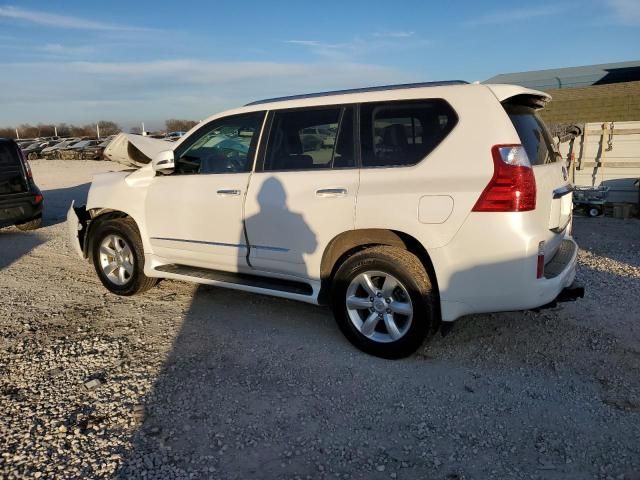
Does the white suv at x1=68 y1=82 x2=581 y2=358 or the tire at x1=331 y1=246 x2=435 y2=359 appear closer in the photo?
the white suv at x1=68 y1=82 x2=581 y2=358

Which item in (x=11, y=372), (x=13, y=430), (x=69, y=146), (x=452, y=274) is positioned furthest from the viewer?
(x=69, y=146)

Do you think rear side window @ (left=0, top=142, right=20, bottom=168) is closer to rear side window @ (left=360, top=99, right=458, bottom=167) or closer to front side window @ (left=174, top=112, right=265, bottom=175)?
front side window @ (left=174, top=112, right=265, bottom=175)

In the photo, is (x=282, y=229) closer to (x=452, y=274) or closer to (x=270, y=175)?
(x=270, y=175)

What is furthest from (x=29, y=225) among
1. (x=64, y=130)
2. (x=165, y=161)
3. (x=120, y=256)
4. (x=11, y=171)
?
(x=64, y=130)

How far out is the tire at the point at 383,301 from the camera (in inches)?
145

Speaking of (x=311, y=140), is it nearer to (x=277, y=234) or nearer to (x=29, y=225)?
(x=277, y=234)

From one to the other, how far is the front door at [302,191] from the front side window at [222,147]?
0.20 m

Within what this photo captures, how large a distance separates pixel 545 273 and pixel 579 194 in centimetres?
924

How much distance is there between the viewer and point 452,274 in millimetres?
3559

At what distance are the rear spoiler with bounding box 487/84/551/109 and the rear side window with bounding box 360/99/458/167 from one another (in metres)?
0.33

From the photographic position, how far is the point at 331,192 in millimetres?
3934

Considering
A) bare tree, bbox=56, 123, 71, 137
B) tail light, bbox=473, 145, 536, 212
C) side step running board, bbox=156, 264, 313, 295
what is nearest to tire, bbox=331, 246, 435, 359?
side step running board, bbox=156, 264, 313, 295

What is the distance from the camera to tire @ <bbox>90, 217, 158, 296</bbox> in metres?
5.27

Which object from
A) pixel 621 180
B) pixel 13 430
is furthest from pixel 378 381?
pixel 621 180
